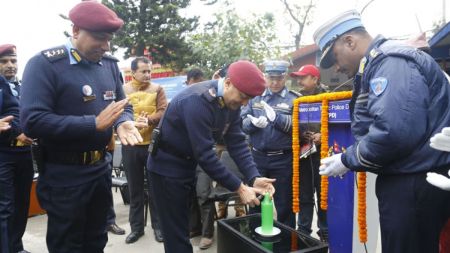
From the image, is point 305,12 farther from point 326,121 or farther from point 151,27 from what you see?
point 326,121

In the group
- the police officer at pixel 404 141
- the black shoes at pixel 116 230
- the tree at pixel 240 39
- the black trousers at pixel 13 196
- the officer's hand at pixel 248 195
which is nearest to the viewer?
the police officer at pixel 404 141

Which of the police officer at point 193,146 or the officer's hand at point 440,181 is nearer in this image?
the officer's hand at point 440,181

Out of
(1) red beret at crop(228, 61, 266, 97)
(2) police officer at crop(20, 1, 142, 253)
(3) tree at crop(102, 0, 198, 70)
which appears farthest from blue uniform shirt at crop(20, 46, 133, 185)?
(3) tree at crop(102, 0, 198, 70)

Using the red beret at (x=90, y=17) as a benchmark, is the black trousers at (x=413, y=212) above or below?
below

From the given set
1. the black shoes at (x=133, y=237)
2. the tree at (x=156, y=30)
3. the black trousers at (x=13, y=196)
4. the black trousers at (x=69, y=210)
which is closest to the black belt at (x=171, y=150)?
the black trousers at (x=69, y=210)

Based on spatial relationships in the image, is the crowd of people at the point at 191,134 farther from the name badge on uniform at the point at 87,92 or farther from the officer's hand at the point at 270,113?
the officer's hand at the point at 270,113

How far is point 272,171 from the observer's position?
→ 344cm

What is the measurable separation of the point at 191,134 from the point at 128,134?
1.25 ft

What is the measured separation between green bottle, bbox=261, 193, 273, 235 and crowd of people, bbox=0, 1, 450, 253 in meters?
0.10

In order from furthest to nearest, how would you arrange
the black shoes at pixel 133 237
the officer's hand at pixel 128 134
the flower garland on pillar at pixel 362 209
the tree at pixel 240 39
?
the tree at pixel 240 39, the black shoes at pixel 133 237, the flower garland on pillar at pixel 362 209, the officer's hand at pixel 128 134

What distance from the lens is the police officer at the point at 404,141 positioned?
1.52 metres

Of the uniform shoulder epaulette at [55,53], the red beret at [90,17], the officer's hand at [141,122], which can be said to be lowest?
the officer's hand at [141,122]

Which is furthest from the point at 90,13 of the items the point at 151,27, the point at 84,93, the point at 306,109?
the point at 151,27

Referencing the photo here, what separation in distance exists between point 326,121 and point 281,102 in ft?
3.20
